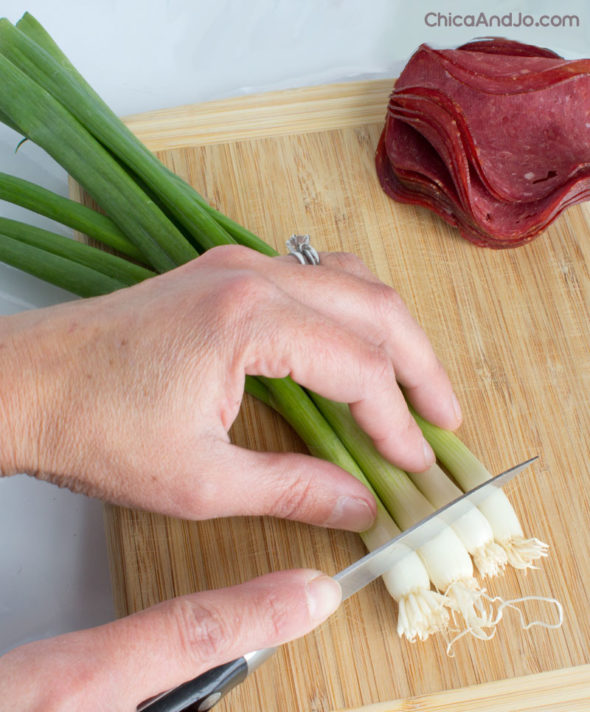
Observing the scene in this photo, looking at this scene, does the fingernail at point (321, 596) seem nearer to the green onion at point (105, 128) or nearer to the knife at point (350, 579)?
the knife at point (350, 579)

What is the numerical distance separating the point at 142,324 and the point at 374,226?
736mm

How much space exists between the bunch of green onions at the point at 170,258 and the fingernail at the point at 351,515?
0.04 metres

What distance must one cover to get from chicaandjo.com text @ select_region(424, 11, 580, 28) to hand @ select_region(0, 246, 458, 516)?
4.65 ft

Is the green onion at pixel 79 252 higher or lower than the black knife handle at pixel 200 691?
higher

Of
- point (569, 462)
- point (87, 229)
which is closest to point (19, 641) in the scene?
point (87, 229)

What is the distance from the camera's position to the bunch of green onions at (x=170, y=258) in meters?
1.17

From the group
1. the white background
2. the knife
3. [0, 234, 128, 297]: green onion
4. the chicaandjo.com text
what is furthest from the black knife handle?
the chicaandjo.com text

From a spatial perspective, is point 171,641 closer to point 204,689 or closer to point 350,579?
point 204,689

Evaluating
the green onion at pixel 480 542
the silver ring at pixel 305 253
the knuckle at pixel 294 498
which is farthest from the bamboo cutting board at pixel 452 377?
the silver ring at pixel 305 253

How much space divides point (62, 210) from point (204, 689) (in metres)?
0.95

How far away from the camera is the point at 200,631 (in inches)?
34.0

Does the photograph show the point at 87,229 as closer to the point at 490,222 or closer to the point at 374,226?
the point at 374,226

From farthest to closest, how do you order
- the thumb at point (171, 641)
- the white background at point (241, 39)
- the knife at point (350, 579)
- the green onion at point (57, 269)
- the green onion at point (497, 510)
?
the white background at point (241, 39) → the green onion at point (57, 269) → the green onion at point (497, 510) → the knife at point (350, 579) → the thumb at point (171, 641)

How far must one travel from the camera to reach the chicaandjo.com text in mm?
2143
